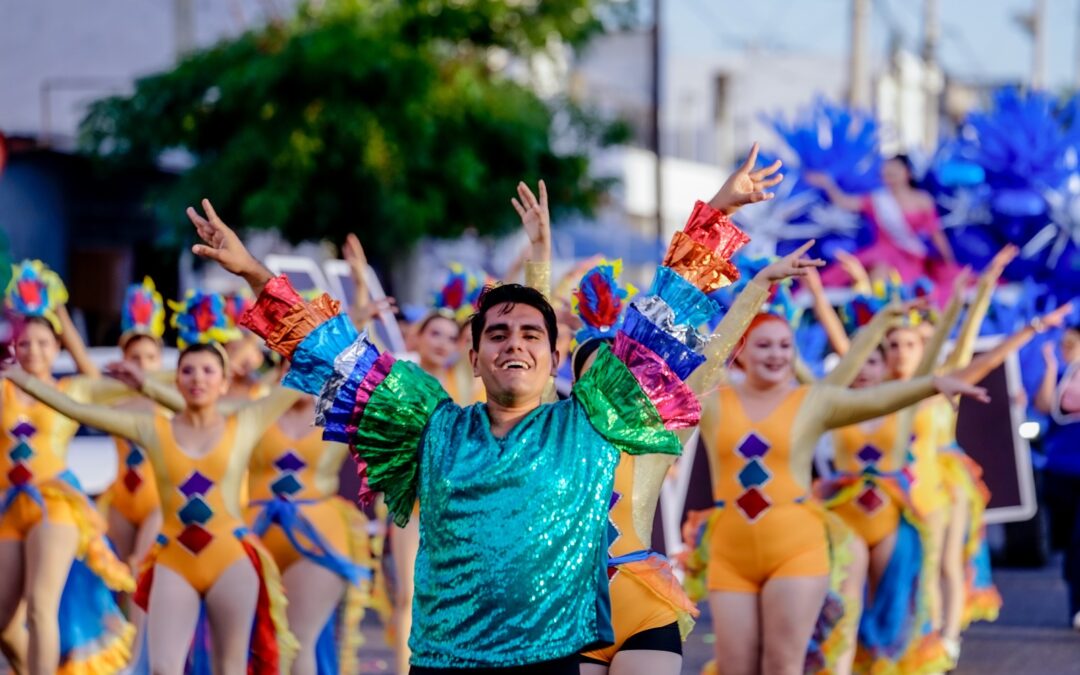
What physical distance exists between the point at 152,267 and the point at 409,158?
6701mm

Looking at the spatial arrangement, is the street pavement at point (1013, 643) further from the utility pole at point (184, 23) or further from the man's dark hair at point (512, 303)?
the utility pole at point (184, 23)

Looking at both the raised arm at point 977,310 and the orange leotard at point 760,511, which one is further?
the raised arm at point 977,310

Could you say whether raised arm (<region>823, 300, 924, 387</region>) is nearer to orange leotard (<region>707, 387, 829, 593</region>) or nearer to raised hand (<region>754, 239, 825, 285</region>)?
orange leotard (<region>707, 387, 829, 593</region>)

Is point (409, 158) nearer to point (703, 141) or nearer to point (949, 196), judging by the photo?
point (949, 196)

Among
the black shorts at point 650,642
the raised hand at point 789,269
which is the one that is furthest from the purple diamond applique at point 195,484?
the raised hand at point 789,269

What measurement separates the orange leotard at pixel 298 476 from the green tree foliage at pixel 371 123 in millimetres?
10960

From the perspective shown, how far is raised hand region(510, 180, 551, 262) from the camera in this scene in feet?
17.5

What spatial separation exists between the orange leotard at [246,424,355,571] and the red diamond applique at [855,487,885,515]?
2.22 metres

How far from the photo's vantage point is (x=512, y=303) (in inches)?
182

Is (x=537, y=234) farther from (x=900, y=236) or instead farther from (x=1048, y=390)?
(x=900, y=236)

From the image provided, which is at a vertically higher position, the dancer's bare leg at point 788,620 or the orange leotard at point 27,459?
the orange leotard at point 27,459

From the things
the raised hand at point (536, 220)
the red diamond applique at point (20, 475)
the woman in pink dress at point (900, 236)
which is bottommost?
the red diamond applique at point (20, 475)

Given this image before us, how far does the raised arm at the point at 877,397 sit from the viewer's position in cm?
632

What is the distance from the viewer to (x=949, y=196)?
14.0m
